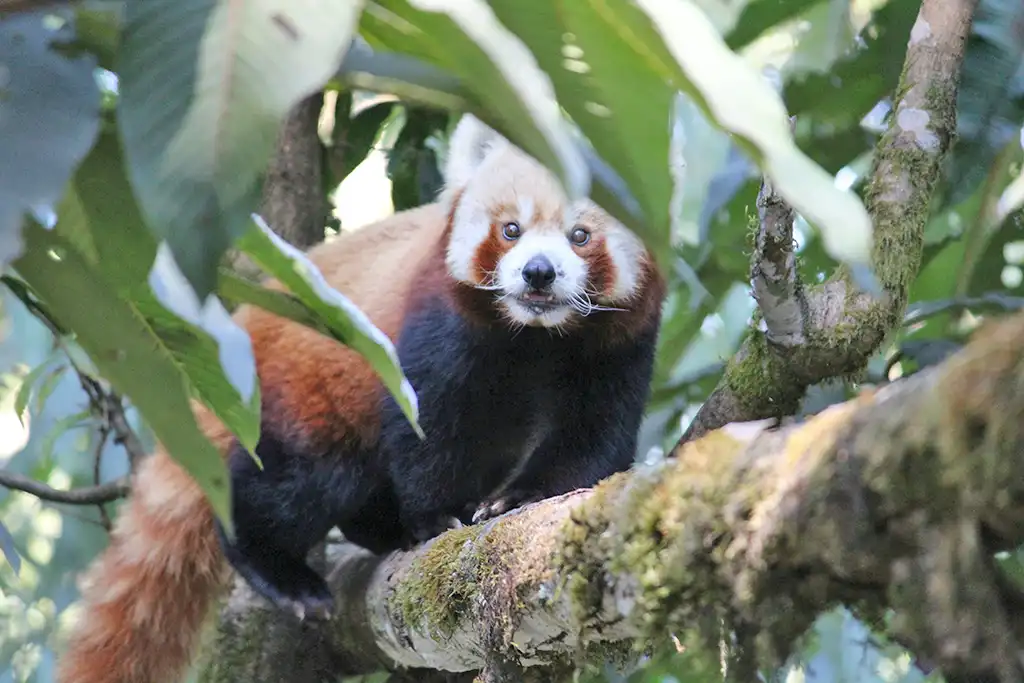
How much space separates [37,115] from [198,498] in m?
2.12

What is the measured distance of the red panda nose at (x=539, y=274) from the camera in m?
2.80

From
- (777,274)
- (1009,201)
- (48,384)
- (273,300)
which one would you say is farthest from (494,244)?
(1009,201)

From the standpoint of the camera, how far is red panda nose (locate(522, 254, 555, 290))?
9.20 ft

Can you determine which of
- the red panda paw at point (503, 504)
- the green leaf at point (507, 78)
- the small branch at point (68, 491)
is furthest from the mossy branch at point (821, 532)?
the small branch at point (68, 491)

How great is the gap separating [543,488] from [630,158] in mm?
2057

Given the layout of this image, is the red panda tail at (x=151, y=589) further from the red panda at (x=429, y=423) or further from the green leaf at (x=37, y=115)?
the green leaf at (x=37, y=115)

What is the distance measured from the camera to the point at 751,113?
29.3 inches

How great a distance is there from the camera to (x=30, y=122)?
943 millimetres

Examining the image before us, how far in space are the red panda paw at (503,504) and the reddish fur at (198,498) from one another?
0.41m

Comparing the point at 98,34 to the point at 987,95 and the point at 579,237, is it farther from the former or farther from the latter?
the point at 987,95

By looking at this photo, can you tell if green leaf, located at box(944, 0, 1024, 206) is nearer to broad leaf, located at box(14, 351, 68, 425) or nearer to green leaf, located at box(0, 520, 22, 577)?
green leaf, located at box(0, 520, 22, 577)

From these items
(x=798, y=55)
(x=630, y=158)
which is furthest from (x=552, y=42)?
(x=798, y=55)

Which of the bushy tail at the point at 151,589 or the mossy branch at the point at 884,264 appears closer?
the mossy branch at the point at 884,264

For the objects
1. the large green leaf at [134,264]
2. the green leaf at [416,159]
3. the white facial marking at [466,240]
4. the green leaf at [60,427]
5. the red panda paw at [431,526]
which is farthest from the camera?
the green leaf at [416,159]
